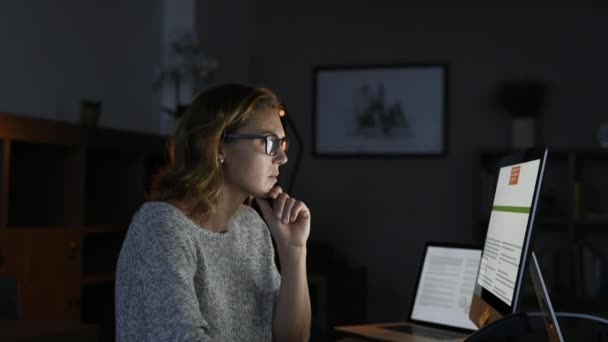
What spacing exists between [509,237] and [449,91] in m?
4.16

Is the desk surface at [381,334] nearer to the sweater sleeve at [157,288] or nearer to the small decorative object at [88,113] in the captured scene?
the sweater sleeve at [157,288]

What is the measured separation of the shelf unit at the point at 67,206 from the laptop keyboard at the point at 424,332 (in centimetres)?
105

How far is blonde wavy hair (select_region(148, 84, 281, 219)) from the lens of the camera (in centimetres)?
190

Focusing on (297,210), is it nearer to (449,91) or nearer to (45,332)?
(45,332)

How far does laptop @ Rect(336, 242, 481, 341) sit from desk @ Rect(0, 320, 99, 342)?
0.74 metres

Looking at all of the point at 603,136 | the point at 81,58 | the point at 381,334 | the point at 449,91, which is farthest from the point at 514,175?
the point at 449,91

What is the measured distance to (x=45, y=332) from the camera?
2.19m

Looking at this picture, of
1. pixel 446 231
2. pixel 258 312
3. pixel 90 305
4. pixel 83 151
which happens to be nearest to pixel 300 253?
pixel 258 312

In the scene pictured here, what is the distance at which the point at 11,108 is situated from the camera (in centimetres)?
399

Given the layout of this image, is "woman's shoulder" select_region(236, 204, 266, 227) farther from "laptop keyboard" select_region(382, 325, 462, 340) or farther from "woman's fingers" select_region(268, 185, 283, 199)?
"laptop keyboard" select_region(382, 325, 462, 340)

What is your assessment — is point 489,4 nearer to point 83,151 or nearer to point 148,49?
point 148,49

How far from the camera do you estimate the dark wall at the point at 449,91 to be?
5.55m

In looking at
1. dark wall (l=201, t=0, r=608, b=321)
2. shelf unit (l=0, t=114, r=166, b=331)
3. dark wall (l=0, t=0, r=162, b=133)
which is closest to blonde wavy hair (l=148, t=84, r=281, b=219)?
shelf unit (l=0, t=114, r=166, b=331)

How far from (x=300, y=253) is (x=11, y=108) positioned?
239 centimetres
